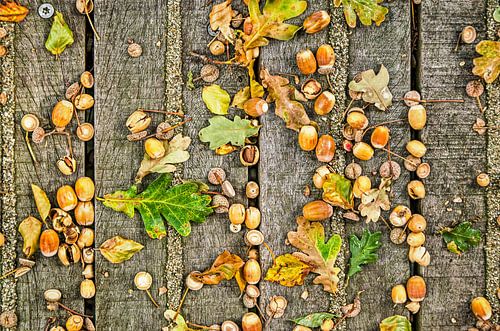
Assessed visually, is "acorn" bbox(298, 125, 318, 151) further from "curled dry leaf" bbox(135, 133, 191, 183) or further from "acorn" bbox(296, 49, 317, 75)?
"curled dry leaf" bbox(135, 133, 191, 183)

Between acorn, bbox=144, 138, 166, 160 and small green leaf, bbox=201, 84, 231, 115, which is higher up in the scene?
small green leaf, bbox=201, 84, 231, 115

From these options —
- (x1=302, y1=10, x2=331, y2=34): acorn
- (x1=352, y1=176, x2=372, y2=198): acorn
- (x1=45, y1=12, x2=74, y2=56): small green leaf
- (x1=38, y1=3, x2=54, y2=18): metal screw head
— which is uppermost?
(x1=38, y1=3, x2=54, y2=18): metal screw head

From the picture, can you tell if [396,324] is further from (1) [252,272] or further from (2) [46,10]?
(2) [46,10]

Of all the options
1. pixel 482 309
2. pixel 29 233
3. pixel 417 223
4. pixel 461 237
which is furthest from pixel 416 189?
pixel 29 233

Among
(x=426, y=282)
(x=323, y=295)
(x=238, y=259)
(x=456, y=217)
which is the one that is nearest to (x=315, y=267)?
(x=323, y=295)

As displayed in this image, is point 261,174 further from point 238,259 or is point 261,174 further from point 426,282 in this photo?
point 426,282

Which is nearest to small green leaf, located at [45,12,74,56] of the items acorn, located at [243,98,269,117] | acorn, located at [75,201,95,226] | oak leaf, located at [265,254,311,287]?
acorn, located at [75,201,95,226]

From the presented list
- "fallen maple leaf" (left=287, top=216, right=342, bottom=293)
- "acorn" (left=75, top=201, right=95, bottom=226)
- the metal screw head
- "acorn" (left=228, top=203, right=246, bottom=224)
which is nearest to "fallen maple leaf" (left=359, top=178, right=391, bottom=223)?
"fallen maple leaf" (left=287, top=216, right=342, bottom=293)
